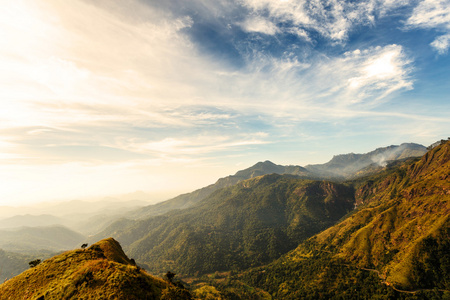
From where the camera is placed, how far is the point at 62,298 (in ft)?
167

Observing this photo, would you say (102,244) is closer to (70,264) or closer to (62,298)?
Answer: (70,264)

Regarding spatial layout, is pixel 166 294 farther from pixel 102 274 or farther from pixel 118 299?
pixel 102 274

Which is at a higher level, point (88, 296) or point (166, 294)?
point (88, 296)

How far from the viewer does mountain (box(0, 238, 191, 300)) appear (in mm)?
51625

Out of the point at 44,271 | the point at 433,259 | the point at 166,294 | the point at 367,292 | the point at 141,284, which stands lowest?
the point at 367,292

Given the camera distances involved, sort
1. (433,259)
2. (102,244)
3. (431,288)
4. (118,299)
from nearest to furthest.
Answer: (118,299) < (102,244) < (431,288) < (433,259)

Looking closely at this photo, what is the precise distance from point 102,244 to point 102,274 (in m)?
41.7

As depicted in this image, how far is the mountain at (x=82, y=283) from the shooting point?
5162cm

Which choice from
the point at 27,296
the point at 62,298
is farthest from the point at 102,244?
the point at 62,298

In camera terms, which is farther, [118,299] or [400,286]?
[400,286]

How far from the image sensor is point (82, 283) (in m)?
53.8

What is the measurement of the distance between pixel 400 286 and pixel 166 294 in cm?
26054

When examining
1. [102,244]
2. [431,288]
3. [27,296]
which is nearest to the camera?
[27,296]

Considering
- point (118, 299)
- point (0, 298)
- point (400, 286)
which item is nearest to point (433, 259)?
point (400, 286)
